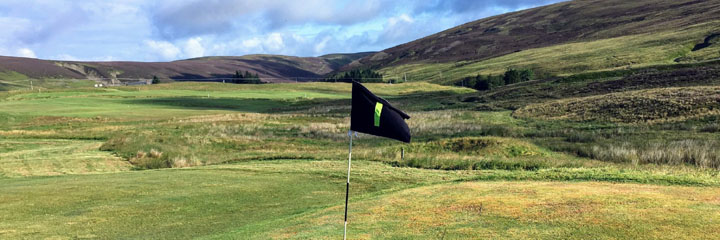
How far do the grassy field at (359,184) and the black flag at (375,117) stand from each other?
6.89ft

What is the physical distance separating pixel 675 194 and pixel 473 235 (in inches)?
257

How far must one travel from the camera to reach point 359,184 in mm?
22250

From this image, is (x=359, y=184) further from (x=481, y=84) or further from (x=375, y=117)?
(x=481, y=84)

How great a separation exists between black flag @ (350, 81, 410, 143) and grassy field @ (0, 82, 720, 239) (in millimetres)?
2099

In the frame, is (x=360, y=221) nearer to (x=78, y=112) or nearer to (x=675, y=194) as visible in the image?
(x=675, y=194)

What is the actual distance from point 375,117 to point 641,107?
45.8 metres

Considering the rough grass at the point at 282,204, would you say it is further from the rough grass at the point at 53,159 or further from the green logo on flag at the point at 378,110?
the rough grass at the point at 53,159

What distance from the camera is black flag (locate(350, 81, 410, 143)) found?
10.6 meters

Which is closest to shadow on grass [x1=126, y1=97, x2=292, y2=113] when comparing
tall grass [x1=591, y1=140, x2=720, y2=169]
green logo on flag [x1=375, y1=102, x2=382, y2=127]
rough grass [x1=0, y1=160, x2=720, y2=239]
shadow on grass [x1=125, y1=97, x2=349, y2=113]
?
shadow on grass [x1=125, y1=97, x2=349, y2=113]

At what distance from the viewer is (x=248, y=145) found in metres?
40.4

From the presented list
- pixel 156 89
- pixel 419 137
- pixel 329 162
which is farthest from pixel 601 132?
pixel 156 89

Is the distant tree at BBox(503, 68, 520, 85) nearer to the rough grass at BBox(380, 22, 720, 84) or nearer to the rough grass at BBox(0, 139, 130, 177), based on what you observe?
the rough grass at BBox(380, 22, 720, 84)

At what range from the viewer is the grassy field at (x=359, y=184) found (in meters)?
11.5

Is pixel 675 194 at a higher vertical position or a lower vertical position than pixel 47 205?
higher
